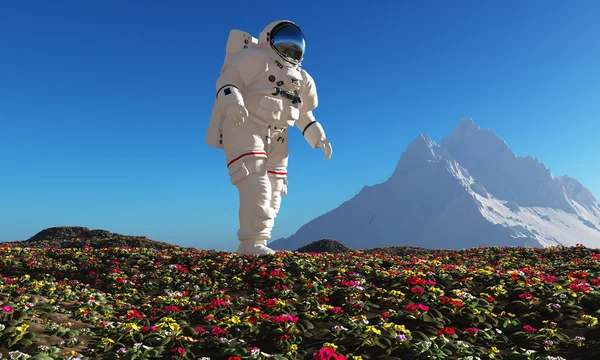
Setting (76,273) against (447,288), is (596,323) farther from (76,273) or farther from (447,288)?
(76,273)

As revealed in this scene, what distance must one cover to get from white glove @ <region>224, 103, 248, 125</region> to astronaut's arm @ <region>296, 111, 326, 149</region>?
3.25 metres

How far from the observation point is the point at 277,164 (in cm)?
1173

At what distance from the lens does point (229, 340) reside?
5172 mm

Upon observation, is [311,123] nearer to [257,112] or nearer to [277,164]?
[277,164]

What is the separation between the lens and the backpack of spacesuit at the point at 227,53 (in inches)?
445

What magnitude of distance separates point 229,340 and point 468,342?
3.14 m

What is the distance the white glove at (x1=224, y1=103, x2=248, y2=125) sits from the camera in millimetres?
9945

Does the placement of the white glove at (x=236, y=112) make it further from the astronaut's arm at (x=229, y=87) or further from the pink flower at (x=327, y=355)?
the pink flower at (x=327, y=355)

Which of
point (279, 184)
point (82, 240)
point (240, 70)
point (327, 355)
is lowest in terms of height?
point (327, 355)

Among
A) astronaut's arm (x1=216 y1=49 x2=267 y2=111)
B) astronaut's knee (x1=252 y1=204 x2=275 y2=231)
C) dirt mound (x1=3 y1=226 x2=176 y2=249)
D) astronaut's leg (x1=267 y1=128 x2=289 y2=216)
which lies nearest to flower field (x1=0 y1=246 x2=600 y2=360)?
astronaut's knee (x1=252 y1=204 x2=275 y2=231)

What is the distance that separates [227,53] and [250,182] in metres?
3.88

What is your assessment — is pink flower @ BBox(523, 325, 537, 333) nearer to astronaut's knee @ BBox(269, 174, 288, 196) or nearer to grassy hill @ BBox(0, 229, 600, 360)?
grassy hill @ BBox(0, 229, 600, 360)

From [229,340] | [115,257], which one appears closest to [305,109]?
[115,257]

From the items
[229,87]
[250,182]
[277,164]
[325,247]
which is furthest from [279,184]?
[325,247]
